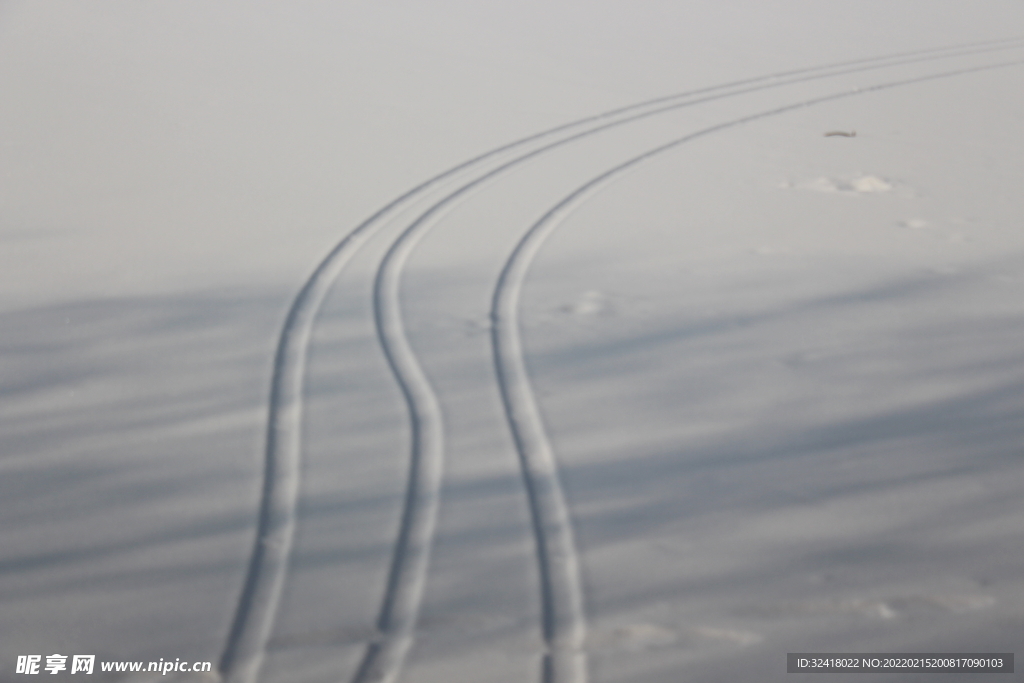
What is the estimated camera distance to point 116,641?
2.47 metres

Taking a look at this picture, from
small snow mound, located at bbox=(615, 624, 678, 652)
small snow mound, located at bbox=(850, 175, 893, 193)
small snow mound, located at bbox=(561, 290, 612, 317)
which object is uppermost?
small snow mound, located at bbox=(850, 175, 893, 193)

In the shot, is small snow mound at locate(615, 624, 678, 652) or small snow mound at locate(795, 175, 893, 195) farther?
small snow mound at locate(795, 175, 893, 195)

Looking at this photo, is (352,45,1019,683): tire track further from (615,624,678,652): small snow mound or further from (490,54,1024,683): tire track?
(615,624,678,652): small snow mound

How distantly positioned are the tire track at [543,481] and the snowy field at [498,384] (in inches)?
0.6

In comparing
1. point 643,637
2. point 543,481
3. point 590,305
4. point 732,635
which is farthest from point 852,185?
point 643,637

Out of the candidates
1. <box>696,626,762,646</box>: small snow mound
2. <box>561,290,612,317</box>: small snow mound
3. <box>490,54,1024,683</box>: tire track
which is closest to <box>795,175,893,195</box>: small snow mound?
<box>490,54,1024,683</box>: tire track

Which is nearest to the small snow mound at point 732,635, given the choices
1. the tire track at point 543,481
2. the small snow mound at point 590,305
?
the tire track at point 543,481

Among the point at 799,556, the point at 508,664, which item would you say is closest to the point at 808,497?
the point at 799,556

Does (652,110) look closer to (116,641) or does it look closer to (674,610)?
(674,610)

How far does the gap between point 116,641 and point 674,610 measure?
1.51 meters

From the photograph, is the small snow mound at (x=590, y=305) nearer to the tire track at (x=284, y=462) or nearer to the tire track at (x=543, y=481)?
the tire track at (x=543, y=481)

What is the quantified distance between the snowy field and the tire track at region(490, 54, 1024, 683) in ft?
0.05

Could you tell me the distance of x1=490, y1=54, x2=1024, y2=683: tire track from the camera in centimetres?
246

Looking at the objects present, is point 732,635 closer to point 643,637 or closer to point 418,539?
point 643,637
